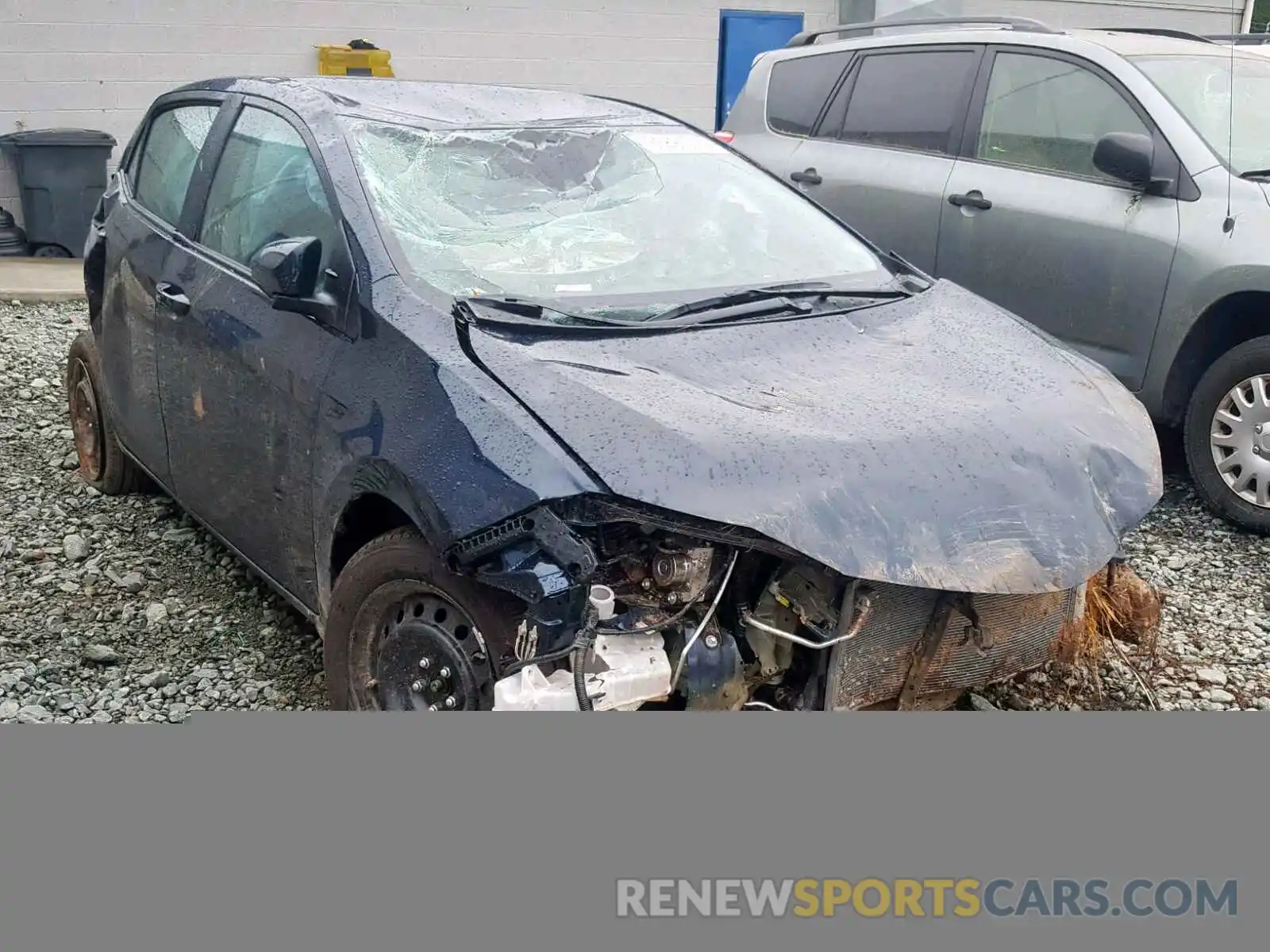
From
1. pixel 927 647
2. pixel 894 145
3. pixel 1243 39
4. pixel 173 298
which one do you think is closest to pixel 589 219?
pixel 173 298

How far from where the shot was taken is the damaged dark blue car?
101 inches

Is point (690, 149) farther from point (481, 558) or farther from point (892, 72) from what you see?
point (892, 72)

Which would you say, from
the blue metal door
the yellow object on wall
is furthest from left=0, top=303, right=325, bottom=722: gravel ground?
the blue metal door

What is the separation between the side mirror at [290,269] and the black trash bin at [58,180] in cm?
695

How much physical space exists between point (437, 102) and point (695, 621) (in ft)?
6.68

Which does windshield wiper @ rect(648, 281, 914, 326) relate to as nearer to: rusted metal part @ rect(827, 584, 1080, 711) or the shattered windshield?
the shattered windshield

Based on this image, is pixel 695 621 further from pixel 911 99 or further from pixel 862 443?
pixel 911 99

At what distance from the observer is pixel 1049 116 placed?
5848 mm

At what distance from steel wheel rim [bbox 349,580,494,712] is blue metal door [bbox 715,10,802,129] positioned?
10.1 meters

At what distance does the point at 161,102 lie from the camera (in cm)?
Result: 477

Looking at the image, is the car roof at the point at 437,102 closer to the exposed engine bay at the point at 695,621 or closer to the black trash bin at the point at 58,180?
the exposed engine bay at the point at 695,621

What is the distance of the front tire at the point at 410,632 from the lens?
2.65 m

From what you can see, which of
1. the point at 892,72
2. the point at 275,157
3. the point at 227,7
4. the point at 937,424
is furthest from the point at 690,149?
the point at 227,7

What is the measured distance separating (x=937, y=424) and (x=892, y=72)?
428 cm
